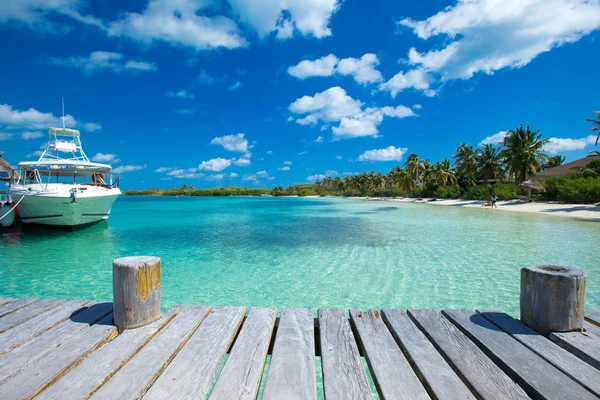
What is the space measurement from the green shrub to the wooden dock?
122 ft

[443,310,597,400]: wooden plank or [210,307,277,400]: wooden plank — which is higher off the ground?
[443,310,597,400]: wooden plank

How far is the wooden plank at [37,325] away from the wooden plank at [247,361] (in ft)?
6.03

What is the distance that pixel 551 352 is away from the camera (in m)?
2.28

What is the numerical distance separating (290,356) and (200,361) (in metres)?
0.68

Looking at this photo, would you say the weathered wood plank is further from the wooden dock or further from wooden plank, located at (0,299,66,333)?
wooden plank, located at (0,299,66,333)

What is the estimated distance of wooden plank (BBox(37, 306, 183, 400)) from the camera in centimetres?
184

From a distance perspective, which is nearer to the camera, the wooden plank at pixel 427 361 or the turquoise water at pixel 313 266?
the wooden plank at pixel 427 361

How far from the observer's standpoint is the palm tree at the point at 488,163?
52.2 metres

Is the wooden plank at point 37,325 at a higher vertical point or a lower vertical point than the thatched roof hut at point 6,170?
lower

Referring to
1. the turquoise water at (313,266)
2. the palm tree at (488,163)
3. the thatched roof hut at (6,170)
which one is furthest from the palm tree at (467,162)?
the thatched roof hut at (6,170)

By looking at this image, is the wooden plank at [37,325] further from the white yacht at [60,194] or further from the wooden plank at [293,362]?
the white yacht at [60,194]

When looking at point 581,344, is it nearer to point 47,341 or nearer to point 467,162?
point 47,341

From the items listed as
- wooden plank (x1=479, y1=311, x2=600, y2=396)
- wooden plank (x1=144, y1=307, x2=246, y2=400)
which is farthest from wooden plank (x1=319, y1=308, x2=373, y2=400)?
wooden plank (x1=479, y1=311, x2=600, y2=396)

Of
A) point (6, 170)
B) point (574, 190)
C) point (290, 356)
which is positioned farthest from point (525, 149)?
point (6, 170)
